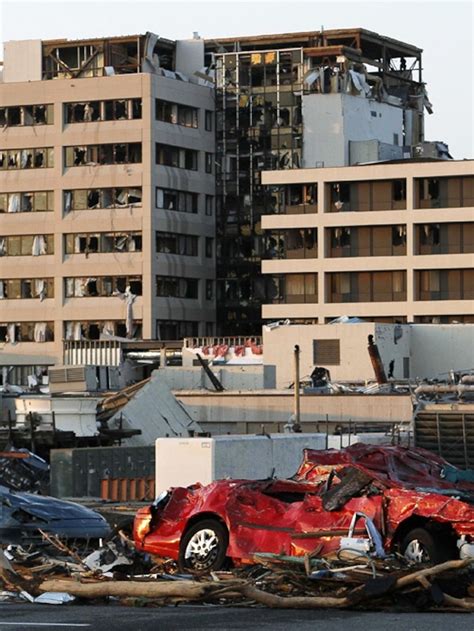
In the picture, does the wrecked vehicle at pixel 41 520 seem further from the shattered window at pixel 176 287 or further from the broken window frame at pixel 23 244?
the broken window frame at pixel 23 244

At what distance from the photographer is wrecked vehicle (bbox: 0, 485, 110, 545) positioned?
1023 inches

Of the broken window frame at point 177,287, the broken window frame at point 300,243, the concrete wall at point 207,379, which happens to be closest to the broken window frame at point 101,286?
the broken window frame at point 177,287

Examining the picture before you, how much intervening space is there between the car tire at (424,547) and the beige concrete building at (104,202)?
84.2 m

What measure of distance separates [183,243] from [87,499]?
68.4m

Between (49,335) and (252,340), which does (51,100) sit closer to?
(49,335)

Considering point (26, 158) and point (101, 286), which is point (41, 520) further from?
point (26, 158)

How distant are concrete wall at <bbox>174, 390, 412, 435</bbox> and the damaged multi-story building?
2621 cm

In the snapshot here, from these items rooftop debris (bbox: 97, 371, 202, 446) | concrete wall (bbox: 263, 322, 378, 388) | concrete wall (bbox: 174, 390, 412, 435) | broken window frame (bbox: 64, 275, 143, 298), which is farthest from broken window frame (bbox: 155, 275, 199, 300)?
rooftop debris (bbox: 97, 371, 202, 446)

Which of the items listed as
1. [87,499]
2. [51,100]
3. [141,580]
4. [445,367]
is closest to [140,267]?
[51,100]

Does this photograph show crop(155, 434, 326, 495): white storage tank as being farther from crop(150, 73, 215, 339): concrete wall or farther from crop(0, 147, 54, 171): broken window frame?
crop(0, 147, 54, 171): broken window frame

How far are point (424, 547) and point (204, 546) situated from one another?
2.86m

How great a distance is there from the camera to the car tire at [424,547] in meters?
21.3

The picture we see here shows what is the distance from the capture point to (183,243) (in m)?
109

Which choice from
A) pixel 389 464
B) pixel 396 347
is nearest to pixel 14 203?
pixel 396 347
